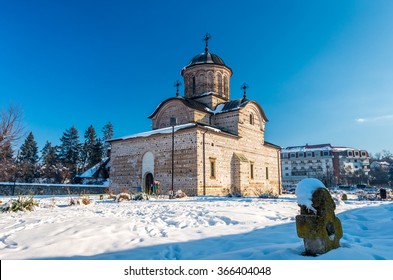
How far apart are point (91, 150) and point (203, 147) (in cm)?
3351

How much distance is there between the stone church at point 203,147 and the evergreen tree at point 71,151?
25.5 m

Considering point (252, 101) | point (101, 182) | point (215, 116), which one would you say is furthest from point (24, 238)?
point (101, 182)

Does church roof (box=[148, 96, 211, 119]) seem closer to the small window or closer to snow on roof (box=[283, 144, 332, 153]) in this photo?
the small window

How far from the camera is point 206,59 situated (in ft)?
81.0

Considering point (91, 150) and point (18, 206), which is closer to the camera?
point (18, 206)

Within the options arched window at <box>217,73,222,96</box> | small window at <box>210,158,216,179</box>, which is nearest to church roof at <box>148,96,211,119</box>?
arched window at <box>217,73,222,96</box>

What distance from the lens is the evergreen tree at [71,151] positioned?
4449 centimetres

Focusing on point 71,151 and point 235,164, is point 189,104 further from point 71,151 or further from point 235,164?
point 71,151

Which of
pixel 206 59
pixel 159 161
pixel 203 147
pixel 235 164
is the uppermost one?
pixel 206 59

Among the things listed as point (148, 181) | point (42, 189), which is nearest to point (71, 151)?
point (42, 189)

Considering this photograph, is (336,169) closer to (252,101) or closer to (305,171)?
(305,171)

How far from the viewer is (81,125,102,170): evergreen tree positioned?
1734 inches

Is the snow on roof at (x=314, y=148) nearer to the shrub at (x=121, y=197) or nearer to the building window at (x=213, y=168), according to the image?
the building window at (x=213, y=168)
